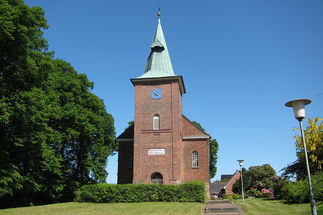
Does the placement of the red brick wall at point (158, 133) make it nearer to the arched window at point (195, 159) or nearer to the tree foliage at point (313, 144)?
the arched window at point (195, 159)

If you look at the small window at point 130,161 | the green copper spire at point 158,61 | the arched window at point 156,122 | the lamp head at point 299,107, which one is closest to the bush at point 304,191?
the lamp head at point 299,107

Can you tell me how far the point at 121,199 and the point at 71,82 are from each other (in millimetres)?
12490

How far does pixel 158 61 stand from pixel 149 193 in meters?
13.9

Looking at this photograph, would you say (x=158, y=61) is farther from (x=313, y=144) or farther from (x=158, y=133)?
(x=313, y=144)

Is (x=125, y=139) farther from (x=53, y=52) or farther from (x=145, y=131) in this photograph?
(x=53, y=52)

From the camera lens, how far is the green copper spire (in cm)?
3070

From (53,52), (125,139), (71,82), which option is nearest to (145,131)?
(125,139)

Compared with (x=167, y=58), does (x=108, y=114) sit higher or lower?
lower

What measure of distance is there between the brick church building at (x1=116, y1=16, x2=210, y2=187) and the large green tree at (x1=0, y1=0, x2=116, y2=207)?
377cm

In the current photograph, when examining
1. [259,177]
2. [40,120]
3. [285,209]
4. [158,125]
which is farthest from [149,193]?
[259,177]

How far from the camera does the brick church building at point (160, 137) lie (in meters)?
28.2

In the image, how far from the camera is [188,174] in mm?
30844

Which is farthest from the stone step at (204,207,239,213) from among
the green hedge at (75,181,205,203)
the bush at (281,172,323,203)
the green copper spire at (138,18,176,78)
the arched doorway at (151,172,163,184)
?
the green copper spire at (138,18,176,78)

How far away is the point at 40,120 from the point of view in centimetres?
2055
